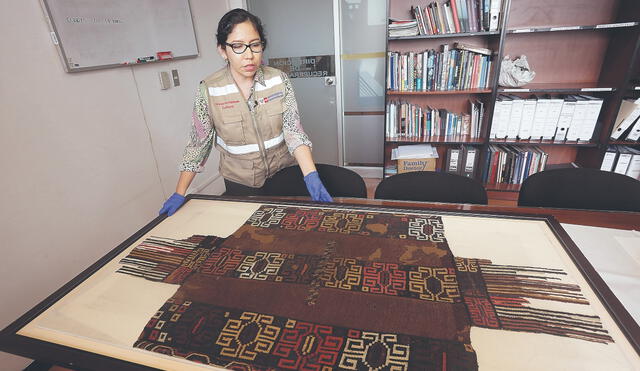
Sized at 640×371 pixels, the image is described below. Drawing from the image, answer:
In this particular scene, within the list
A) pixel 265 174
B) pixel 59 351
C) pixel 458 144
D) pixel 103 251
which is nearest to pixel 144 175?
pixel 103 251

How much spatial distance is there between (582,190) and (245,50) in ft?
5.02

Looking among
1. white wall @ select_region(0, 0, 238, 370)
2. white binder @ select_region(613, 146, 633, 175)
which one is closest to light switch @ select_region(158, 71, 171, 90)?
white wall @ select_region(0, 0, 238, 370)

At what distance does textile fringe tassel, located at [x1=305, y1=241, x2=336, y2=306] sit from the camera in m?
0.79

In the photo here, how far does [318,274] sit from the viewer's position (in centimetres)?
87

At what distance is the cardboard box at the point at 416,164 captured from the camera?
9.60ft

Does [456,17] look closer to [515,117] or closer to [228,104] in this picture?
[515,117]

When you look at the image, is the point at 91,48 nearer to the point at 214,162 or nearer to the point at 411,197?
the point at 214,162

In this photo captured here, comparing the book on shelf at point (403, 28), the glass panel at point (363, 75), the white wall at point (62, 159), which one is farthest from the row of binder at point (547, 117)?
the white wall at point (62, 159)

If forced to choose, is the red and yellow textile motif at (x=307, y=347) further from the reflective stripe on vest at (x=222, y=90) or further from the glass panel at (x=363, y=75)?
the glass panel at (x=363, y=75)

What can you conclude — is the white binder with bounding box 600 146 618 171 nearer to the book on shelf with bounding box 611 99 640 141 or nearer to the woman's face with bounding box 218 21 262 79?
the book on shelf with bounding box 611 99 640 141

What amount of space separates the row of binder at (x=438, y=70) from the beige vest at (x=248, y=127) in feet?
4.86

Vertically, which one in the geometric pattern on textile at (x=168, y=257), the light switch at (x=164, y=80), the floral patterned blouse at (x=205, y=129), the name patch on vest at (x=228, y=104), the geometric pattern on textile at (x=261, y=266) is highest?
the light switch at (x=164, y=80)

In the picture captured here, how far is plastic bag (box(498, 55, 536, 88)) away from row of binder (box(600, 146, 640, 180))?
0.84 metres

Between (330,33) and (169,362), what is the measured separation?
3.10 m
